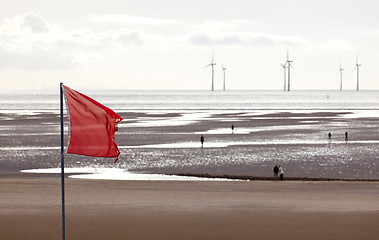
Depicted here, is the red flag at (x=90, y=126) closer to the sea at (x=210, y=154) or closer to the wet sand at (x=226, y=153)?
the sea at (x=210, y=154)

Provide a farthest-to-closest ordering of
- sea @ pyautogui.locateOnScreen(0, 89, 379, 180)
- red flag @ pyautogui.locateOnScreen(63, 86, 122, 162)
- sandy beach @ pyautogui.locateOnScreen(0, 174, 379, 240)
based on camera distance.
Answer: sea @ pyautogui.locateOnScreen(0, 89, 379, 180) < sandy beach @ pyautogui.locateOnScreen(0, 174, 379, 240) < red flag @ pyautogui.locateOnScreen(63, 86, 122, 162)

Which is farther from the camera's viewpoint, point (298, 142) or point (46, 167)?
point (298, 142)

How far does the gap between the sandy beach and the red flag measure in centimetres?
769

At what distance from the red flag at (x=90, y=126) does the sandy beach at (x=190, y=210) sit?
769cm

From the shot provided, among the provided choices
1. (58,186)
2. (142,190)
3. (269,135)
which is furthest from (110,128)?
(269,135)

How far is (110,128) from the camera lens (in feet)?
50.4

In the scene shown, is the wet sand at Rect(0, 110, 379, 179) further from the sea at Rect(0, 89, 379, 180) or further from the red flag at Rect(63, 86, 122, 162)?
the red flag at Rect(63, 86, 122, 162)

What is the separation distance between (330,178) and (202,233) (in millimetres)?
22533

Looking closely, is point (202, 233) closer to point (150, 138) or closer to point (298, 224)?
point (298, 224)

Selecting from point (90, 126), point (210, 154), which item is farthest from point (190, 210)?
point (210, 154)

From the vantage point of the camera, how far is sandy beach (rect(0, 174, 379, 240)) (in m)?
22.9

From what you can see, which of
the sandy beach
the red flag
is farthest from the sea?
the red flag

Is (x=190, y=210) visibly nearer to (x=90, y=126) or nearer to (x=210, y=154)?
(x=90, y=126)

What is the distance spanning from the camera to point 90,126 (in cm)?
1520
